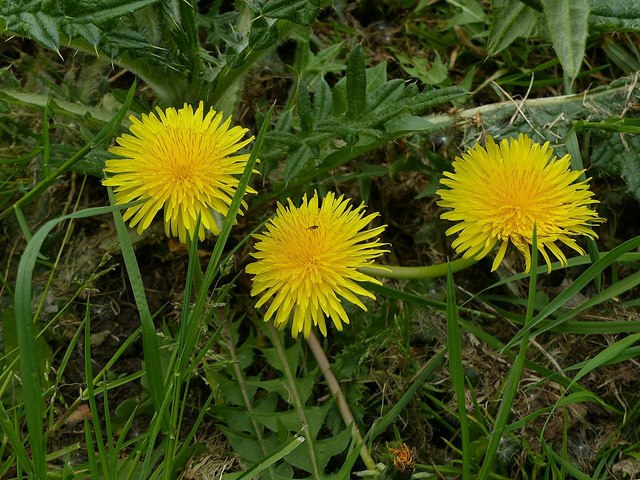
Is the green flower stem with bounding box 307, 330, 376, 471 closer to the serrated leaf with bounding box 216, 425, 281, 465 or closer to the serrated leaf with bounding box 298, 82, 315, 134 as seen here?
the serrated leaf with bounding box 216, 425, 281, 465

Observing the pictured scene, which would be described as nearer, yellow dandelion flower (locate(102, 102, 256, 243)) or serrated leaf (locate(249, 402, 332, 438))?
yellow dandelion flower (locate(102, 102, 256, 243))

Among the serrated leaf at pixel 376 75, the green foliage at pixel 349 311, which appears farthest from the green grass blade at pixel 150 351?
the serrated leaf at pixel 376 75

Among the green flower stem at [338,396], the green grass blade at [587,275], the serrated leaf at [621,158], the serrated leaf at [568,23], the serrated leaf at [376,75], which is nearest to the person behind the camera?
the serrated leaf at [568,23]

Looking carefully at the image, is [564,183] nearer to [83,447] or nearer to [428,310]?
[428,310]

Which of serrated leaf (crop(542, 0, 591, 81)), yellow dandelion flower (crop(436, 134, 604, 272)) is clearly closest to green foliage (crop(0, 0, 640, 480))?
serrated leaf (crop(542, 0, 591, 81))

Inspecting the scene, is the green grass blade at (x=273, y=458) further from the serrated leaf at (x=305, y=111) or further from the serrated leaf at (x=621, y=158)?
the serrated leaf at (x=621, y=158)

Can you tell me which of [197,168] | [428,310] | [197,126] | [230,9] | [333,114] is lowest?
Result: [428,310]

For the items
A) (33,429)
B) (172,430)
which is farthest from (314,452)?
(33,429)
